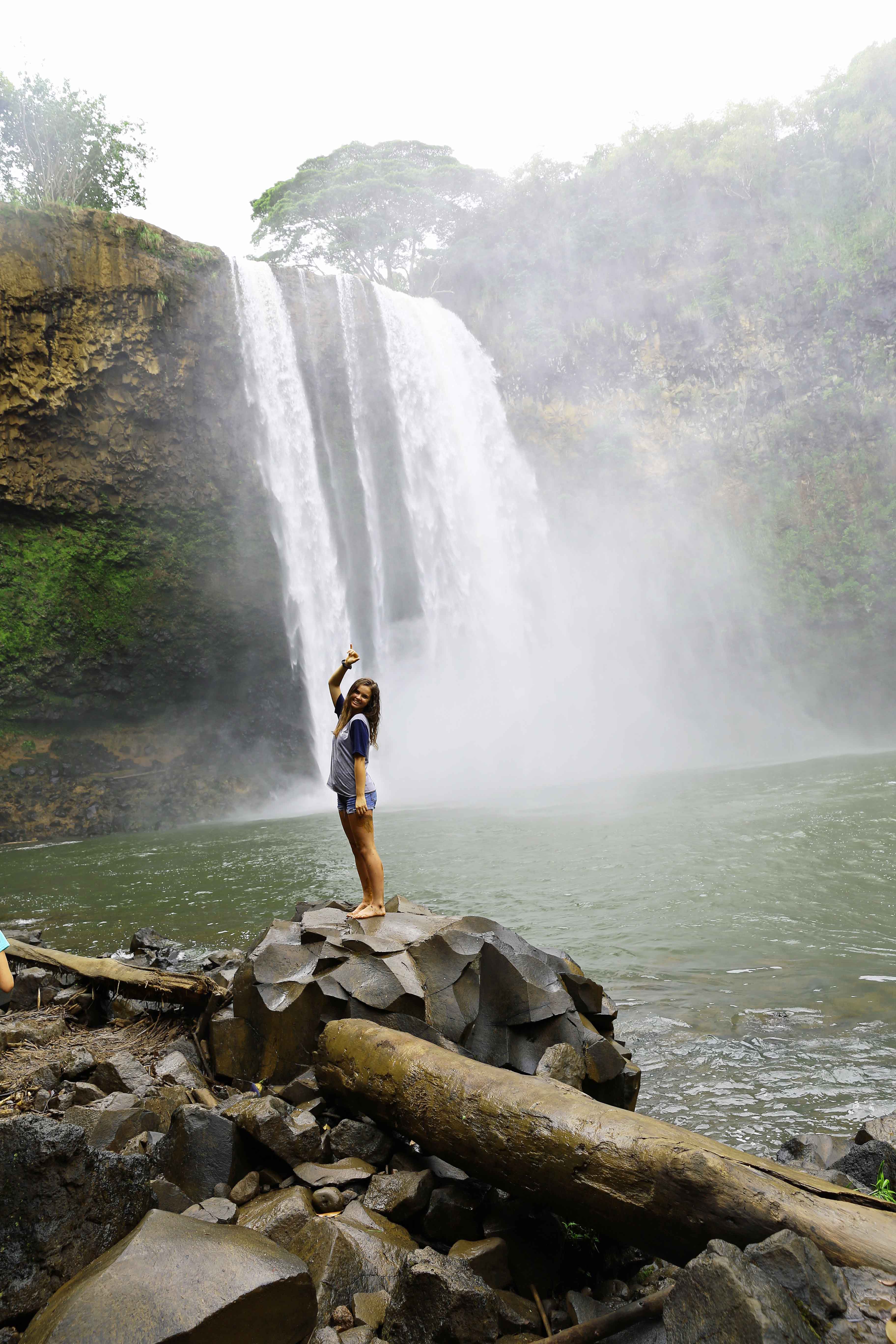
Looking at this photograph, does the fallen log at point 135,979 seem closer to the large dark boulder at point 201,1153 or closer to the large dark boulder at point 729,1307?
the large dark boulder at point 201,1153

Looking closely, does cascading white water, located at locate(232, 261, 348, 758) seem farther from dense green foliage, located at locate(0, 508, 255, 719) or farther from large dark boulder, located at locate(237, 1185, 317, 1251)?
large dark boulder, located at locate(237, 1185, 317, 1251)

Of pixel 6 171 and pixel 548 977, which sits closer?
pixel 548 977

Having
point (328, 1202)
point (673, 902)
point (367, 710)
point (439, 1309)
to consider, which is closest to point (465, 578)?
point (673, 902)

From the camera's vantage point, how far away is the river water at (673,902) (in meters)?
3.55

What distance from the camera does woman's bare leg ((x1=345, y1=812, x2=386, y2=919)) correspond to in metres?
4.47

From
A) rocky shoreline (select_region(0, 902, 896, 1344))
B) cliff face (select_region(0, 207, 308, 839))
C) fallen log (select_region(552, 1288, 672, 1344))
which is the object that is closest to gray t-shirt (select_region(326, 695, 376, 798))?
rocky shoreline (select_region(0, 902, 896, 1344))

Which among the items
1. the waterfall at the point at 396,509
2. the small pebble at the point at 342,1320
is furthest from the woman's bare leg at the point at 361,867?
the waterfall at the point at 396,509

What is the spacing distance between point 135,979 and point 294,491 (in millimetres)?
16717

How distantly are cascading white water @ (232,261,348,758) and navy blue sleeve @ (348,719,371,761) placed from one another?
48.5 feet

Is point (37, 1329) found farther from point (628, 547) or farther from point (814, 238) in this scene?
point (814, 238)

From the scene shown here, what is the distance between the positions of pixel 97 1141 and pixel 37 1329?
37.0 inches

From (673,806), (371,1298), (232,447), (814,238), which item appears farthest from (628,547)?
(371,1298)

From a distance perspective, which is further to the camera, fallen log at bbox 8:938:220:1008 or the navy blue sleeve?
the navy blue sleeve

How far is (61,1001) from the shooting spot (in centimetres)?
420
